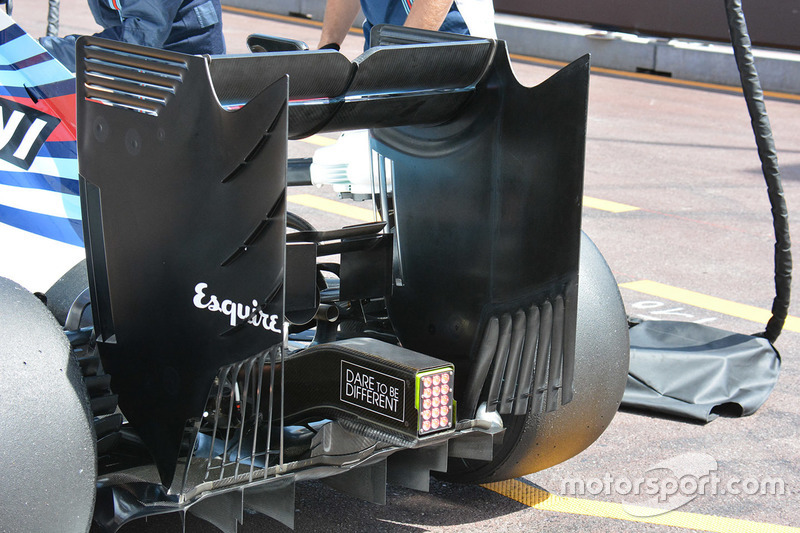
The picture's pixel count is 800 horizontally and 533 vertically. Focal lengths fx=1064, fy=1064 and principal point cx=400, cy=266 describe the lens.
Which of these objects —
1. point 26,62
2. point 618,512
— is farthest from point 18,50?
point 618,512

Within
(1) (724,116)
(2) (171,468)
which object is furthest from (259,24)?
(2) (171,468)

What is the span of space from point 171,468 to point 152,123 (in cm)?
73

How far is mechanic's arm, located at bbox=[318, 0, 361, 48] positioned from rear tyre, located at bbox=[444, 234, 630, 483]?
185 cm

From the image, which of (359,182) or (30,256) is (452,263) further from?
(30,256)

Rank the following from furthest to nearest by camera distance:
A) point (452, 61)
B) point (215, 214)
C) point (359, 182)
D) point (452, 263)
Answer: point (359, 182) → point (452, 263) → point (452, 61) → point (215, 214)

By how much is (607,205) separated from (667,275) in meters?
1.54

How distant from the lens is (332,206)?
6535 millimetres

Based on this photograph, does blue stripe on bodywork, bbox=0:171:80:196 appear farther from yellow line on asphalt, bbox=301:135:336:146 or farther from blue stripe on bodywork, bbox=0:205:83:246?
yellow line on asphalt, bbox=301:135:336:146

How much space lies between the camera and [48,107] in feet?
9.59

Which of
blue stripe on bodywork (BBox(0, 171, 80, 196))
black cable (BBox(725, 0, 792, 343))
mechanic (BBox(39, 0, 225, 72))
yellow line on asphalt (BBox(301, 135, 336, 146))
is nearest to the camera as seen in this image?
blue stripe on bodywork (BBox(0, 171, 80, 196))

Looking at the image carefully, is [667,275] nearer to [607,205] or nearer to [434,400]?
[607,205]

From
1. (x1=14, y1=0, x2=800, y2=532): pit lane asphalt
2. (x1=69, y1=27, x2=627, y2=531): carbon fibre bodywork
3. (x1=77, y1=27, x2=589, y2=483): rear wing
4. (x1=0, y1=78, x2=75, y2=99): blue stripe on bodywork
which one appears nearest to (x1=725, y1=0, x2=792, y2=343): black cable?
(x1=14, y1=0, x2=800, y2=532): pit lane asphalt

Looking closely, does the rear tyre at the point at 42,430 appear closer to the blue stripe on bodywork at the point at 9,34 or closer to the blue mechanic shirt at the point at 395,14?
the blue stripe on bodywork at the point at 9,34

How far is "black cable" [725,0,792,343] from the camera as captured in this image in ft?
12.4
